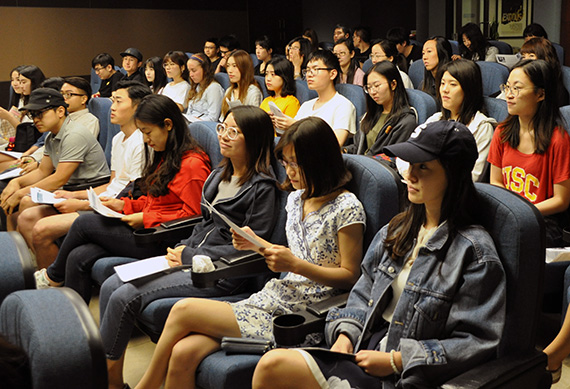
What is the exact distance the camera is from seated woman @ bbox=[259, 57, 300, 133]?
4.69 metres

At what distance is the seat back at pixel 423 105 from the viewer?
3641 millimetres

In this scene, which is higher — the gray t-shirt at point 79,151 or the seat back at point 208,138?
the seat back at point 208,138

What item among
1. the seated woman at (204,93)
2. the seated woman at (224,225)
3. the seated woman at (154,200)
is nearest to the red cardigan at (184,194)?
the seated woman at (154,200)

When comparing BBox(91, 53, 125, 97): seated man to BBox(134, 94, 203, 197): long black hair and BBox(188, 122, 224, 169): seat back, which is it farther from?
BBox(134, 94, 203, 197): long black hair

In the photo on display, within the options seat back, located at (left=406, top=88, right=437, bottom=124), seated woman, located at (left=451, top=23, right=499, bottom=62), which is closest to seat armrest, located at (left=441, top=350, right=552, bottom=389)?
seat back, located at (left=406, top=88, right=437, bottom=124)

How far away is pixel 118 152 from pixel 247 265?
64.3 inches

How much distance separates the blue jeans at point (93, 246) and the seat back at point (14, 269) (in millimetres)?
1446

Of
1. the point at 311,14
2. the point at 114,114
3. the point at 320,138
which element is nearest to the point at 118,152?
the point at 114,114

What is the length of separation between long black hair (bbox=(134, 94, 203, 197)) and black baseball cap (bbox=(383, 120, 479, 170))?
1.53 metres

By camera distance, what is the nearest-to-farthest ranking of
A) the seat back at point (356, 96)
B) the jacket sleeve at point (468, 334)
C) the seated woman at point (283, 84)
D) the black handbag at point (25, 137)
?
the jacket sleeve at point (468, 334) → the seat back at point (356, 96) → the seated woman at point (283, 84) → the black handbag at point (25, 137)

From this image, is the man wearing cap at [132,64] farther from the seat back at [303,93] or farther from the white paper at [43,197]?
Answer: the white paper at [43,197]

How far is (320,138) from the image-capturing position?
2.12m

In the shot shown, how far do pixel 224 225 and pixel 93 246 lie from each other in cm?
78

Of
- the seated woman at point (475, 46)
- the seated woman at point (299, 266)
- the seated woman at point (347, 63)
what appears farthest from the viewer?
the seated woman at point (475, 46)
